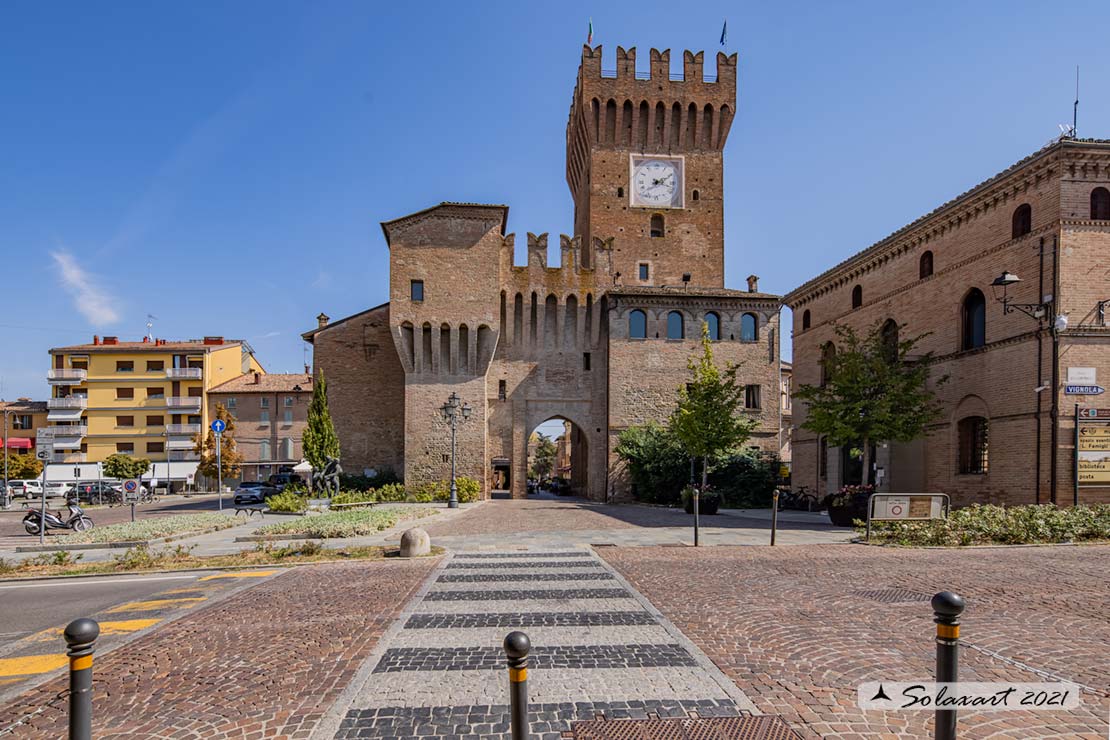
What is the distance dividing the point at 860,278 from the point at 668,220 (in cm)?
1634

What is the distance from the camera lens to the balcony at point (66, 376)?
54250 mm

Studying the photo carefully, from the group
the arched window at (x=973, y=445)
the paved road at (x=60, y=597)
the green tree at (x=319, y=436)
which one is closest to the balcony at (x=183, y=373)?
the green tree at (x=319, y=436)

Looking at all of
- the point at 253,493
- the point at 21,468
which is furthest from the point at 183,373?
the point at 253,493

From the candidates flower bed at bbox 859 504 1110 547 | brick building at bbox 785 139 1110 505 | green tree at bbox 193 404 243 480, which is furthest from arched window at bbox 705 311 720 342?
green tree at bbox 193 404 243 480

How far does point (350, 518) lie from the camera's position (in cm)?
1778

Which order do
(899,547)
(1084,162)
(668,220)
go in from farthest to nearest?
(668,220), (1084,162), (899,547)

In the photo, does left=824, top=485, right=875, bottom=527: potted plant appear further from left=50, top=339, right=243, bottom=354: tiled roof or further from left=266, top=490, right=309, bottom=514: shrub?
left=50, top=339, right=243, bottom=354: tiled roof

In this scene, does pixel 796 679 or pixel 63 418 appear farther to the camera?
pixel 63 418

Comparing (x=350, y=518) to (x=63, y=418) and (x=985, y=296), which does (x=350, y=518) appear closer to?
(x=985, y=296)

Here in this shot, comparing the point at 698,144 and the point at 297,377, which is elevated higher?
the point at 698,144

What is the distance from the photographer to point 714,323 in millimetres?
35062

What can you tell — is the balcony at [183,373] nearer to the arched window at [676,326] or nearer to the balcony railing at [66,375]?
the balcony railing at [66,375]

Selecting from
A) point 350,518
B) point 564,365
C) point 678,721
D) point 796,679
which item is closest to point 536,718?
point 678,721

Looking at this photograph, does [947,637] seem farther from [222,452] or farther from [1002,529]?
[222,452]
